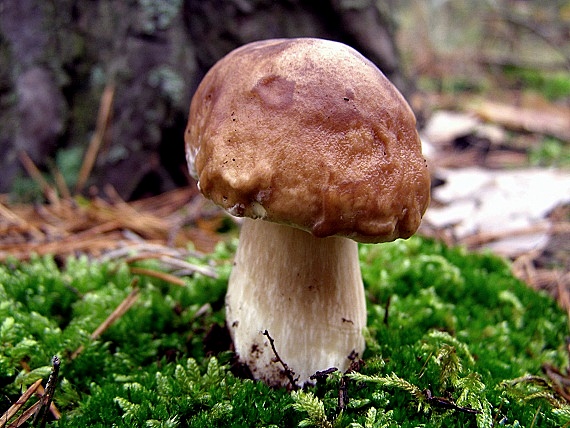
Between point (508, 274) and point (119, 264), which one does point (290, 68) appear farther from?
point (508, 274)

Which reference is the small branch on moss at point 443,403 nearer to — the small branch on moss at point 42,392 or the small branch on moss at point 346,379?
the small branch on moss at point 346,379

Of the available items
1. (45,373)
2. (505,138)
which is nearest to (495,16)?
(505,138)

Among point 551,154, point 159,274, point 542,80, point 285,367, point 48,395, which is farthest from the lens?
point 542,80

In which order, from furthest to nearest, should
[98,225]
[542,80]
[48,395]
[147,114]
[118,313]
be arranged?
[542,80]
[147,114]
[98,225]
[118,313]
[48,395]

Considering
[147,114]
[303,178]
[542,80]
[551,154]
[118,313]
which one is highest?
[303,178]

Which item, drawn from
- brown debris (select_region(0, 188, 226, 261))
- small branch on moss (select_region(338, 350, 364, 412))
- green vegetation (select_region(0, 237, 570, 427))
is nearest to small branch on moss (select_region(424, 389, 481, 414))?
green vegetation (select_region(0, 237, 570, 427))

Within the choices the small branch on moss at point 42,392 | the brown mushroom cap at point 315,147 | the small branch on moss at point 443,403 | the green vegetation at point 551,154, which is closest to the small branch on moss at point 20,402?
the small branch on moss at point 42,392

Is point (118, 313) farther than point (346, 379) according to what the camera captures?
Yes

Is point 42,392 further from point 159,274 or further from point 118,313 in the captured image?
point 159,274

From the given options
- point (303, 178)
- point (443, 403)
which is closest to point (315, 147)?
point (303, 178)
